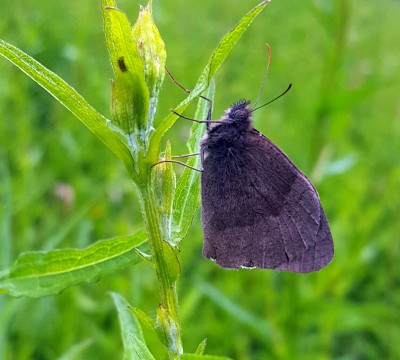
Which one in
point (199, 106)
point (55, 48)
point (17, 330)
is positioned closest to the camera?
point (199, 106)

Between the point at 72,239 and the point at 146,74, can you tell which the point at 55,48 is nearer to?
the point at 72,239

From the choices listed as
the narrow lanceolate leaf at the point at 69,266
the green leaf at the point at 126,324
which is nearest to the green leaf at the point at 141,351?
the green leaf at the point at 126,324

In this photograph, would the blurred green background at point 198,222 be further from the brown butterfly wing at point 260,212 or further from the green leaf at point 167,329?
the green leaf at point 167,329

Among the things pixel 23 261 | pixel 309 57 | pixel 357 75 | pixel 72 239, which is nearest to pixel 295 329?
pixel 72 239

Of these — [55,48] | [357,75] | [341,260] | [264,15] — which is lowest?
[341,260]

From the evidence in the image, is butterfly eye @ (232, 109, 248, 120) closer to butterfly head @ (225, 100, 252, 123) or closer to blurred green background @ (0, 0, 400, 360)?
butterfly head @ (225, 100, 252, 123)
